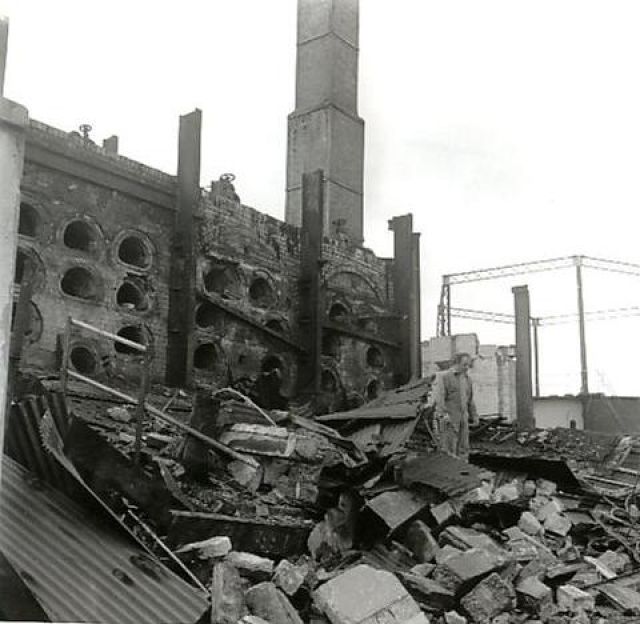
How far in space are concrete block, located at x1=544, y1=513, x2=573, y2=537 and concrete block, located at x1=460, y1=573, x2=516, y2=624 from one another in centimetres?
199

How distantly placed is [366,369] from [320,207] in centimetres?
410

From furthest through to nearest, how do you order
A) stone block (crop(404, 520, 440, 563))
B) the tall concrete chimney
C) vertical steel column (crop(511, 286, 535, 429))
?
the tall concrete chimney
vertical steel column (crop(511, 286, 535, 429))
stone block (crop(404, 520, 440, 563))

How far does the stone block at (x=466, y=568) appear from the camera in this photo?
→ 5832 millimetres

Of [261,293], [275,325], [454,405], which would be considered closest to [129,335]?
[261,293]

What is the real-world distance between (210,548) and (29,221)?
28.4 ft

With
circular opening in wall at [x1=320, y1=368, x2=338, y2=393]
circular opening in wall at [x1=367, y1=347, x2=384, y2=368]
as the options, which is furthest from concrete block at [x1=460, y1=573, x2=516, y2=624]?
circular opening in wall at [x1=367, y1=347, x2=384, y2=368]

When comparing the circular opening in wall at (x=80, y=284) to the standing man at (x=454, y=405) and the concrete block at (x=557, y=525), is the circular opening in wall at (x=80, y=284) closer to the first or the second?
the standing man at (x=454, y=405)

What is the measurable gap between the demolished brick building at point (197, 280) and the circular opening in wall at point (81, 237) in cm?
2

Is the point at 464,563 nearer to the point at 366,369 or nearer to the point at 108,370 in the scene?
the point at 108,370

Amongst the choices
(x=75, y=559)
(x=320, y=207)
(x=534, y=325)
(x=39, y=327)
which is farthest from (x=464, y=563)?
(x=534, y=325)

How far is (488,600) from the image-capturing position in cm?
577

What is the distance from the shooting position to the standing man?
912cm

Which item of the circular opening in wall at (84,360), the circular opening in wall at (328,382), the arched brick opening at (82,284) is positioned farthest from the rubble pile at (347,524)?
the circular opening in wall at (328,382)

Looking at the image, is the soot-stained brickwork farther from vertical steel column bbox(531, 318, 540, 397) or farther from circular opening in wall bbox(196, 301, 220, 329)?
vertical steel column bbox(531, 318, 540, 397)
